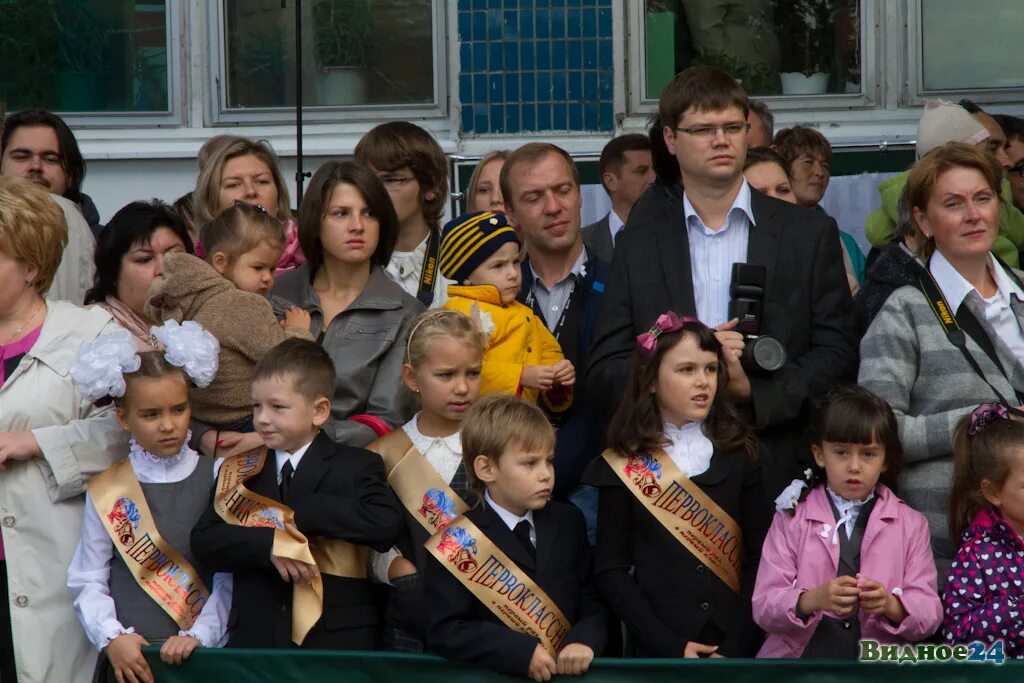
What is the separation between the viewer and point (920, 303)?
16.5ft

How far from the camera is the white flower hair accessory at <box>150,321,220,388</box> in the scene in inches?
191

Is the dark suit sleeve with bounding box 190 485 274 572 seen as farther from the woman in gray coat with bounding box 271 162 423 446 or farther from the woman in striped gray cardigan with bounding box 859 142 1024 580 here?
the woman in striped gray cardigan with bounding box 859 142 1024 580

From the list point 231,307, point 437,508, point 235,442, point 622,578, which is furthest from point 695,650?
point 231,307

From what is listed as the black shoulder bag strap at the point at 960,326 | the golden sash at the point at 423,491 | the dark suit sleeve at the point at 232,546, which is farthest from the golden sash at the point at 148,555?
the black shoulder bag strap at the point at 960,326

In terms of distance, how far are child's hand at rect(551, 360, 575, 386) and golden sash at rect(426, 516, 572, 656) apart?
0.71 metres

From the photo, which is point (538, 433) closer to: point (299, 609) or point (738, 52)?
point (299, 609)

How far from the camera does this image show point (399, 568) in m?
4.79

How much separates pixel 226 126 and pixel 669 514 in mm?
5269

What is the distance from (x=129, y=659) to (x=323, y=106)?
16.7ft

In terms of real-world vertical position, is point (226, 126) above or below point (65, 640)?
above

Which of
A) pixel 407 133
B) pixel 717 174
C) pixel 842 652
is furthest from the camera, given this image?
pixel 407 133

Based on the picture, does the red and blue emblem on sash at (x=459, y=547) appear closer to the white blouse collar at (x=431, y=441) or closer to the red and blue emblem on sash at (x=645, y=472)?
the white blouse collar at (x=431, y=441)

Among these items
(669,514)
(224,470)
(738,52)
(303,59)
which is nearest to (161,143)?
(303,59)

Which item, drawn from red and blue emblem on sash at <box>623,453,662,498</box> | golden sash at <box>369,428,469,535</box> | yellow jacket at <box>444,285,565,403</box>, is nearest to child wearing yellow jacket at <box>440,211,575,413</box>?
yellow jacket at <box>444,285,565,403</box>
